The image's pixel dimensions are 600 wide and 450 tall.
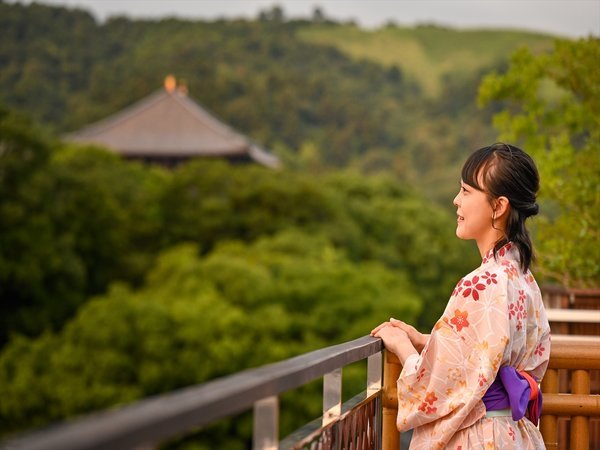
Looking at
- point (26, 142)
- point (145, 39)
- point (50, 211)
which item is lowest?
point (50, 211)

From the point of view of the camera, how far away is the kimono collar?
260cm

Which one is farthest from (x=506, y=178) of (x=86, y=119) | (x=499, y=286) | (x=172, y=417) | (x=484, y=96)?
(x=86, y=119)

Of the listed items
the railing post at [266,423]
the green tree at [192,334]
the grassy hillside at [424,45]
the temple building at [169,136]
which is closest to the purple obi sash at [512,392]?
the railing post at [266,423]

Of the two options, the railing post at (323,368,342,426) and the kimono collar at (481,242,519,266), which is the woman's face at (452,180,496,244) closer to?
the kimono collar at (481,242,519,266)

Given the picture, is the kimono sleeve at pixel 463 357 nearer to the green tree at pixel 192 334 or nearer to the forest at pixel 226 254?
the forest at pixel 226 254

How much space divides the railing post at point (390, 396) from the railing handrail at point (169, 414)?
3.29 feet

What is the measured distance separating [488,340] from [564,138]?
19.2 feet

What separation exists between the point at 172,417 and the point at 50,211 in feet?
104

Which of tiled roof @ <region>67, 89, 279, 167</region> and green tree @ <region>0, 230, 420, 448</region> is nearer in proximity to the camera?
green tree @ <region>0, 230, 420, 448</region>

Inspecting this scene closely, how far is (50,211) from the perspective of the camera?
105 feet

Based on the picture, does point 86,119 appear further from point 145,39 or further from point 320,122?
point 145,39

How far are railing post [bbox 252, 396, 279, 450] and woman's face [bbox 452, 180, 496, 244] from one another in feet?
3.20

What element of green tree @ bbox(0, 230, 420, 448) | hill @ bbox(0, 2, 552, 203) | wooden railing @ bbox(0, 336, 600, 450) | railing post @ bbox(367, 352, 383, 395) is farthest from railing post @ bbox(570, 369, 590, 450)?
hill @ bbox(0, 2, 552, 203)

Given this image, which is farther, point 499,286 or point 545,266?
point 545,266
